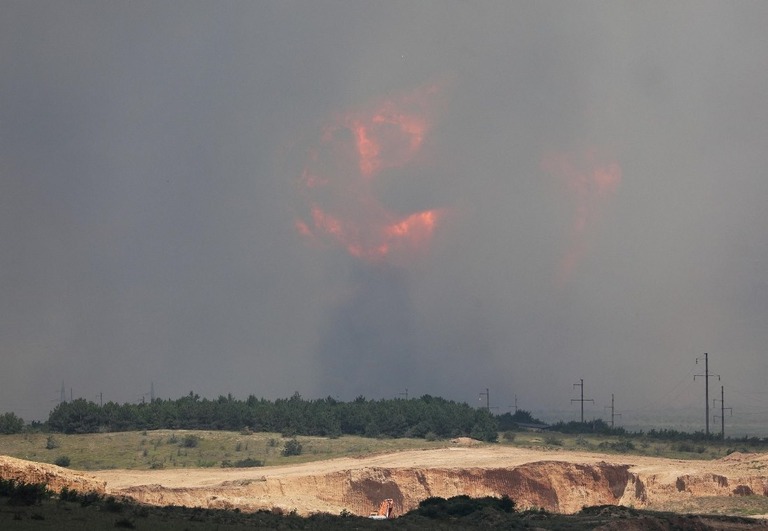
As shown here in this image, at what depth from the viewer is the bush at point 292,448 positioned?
82.2 m

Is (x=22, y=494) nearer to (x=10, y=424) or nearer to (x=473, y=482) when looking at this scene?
(x=473, y=482)

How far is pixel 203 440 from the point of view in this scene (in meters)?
87.6

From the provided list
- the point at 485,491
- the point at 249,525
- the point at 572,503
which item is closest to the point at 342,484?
the point at 485,491

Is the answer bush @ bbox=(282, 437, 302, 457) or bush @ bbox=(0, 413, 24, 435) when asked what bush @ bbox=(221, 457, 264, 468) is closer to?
bush @ bbox=(282, 437, 302, 457)

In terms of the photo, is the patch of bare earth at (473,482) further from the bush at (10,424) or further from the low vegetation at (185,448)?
the bush at (10,424)

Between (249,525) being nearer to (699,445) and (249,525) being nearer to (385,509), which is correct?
(385,509)

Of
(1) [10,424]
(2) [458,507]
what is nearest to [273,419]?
(1) [10,424]

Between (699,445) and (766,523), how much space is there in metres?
46.7

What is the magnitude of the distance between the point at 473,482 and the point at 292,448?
941 inches

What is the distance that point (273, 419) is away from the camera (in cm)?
9900

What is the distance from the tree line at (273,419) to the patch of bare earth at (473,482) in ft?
89.3

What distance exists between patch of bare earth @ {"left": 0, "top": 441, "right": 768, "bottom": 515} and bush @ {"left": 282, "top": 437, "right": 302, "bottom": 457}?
12163mm

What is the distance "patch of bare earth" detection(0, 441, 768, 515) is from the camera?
54.7 m

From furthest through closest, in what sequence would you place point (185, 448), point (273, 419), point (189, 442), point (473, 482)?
point (273, 419) → point (189, 442) → point (185, 448) → point (473, 482)
